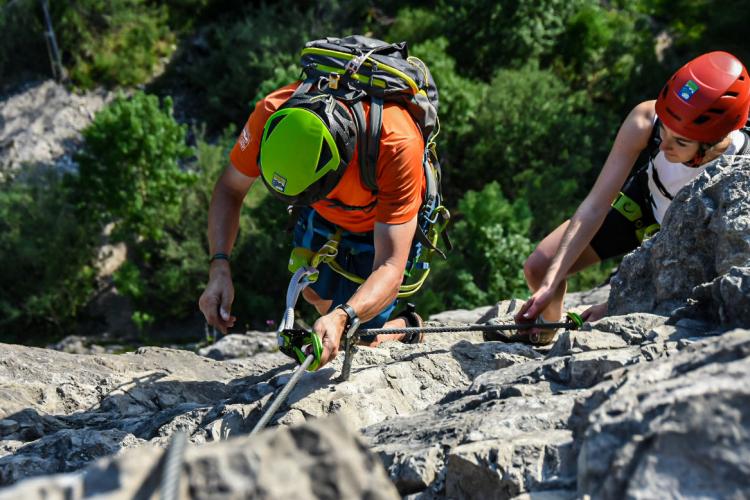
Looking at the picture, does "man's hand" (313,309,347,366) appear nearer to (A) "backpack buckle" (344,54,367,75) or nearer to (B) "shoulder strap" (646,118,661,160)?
(A) "backpack buckle" (344,54,367,75)

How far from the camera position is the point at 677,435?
7.68 ft

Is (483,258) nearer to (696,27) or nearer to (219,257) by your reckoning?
(219,257)

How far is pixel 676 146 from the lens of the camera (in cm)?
449

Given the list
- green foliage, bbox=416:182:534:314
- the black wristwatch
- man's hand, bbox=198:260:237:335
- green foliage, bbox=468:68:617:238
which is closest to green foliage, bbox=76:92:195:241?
green foliage, bbox=416:182:534:314

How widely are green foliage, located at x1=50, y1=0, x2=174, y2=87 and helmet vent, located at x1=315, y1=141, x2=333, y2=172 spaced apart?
45.9ft

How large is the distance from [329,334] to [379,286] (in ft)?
1.60

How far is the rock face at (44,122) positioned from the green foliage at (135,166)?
1613 millimetres

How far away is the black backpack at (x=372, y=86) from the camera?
4574mm

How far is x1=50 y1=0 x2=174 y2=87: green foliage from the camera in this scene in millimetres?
17062

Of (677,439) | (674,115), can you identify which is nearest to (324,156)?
(674,115)

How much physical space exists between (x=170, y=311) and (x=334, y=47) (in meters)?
9.84

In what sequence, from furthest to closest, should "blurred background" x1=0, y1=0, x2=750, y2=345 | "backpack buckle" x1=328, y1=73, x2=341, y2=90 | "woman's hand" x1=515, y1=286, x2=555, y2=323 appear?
"blurred background" x1=0, y1=0, x2=750, y2=345 < "woman's hand" x1=515, y1=286, x2=555, y2=323 < "backpack buckle" x1=328, y1=73, x2=341, y2=90

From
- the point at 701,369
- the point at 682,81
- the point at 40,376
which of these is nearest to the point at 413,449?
the point at 701,369

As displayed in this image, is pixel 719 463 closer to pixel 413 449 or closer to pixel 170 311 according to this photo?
pixel 413 449
